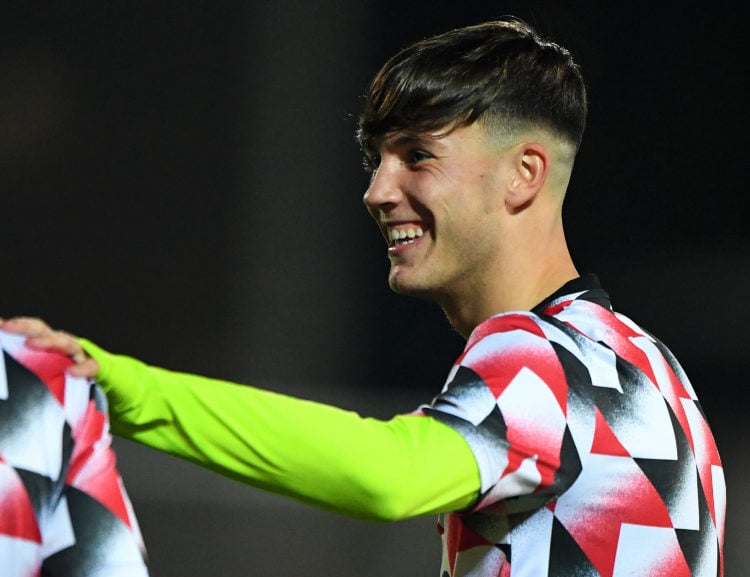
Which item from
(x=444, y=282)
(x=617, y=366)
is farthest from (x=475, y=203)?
(x=617, y=366)

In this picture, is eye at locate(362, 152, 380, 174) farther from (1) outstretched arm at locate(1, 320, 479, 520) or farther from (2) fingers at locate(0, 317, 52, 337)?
(2) fingers at locate(0, 317, 52, 337)

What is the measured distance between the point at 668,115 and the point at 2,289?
173cm

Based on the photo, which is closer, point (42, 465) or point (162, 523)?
point (42, 465)

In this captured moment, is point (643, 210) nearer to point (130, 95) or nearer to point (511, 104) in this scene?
point (130, 95)

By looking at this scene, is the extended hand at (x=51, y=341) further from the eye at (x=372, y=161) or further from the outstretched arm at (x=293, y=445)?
the eye at (x=372, y=161)

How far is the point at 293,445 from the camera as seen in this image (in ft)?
3.25

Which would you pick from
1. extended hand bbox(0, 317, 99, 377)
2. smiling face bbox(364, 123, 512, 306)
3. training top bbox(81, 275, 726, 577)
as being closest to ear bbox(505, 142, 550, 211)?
smiling face bbox(364, 123, 512, 306)

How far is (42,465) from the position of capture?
0.80 meters

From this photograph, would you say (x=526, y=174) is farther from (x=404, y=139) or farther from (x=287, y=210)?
(x=287, y=210)

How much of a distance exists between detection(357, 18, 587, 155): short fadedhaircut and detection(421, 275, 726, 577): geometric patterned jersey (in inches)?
10.4

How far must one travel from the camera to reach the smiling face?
136 centimetres

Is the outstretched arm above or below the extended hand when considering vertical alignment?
below

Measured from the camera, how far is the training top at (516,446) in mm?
987

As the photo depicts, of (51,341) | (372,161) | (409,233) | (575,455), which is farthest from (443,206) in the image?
(51,341)
